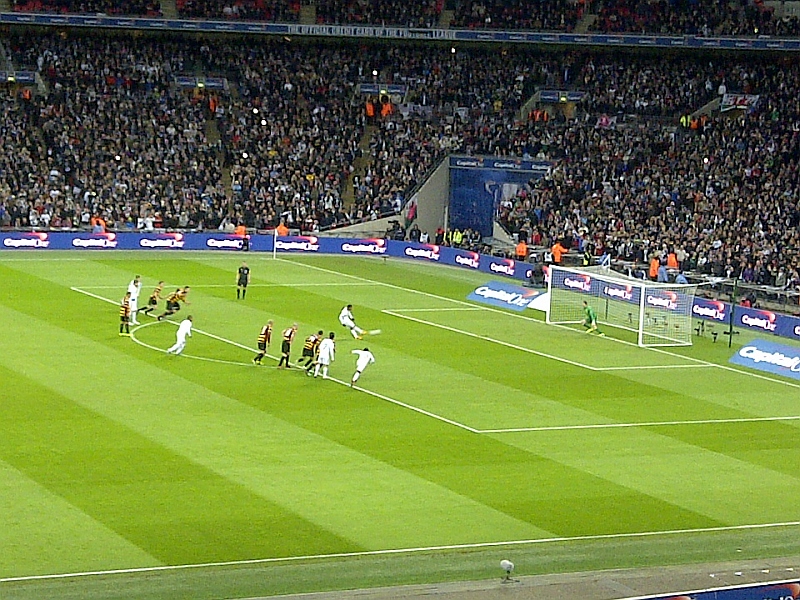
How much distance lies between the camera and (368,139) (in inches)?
2977

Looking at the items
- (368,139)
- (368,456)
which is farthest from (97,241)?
(368,456)

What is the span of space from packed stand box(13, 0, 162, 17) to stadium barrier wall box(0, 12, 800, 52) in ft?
1.50

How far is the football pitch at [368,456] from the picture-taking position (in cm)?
2192

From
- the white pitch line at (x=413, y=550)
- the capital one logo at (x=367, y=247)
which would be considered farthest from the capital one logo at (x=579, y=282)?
the white pitch line at (x=413, y=550)

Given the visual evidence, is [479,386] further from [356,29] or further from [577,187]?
[356,29]

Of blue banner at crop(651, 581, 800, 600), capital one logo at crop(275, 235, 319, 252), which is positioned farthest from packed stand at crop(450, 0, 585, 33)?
blue banner at crop(651, 581, 800, 600)

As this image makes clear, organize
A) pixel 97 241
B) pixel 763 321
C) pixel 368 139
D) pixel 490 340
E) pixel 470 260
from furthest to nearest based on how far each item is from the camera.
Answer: pixel 368 139 < pixel 97 241 < pixel 470 260 < pixel 763 321 < pixel 490 340

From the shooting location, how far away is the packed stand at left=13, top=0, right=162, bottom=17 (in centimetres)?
7169

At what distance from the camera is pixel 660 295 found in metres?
45.5

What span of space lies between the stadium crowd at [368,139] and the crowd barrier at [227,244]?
200 centimetres

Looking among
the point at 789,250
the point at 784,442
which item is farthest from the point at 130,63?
the point at 784,442

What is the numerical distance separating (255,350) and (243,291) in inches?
435

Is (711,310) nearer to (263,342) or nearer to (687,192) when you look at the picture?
(687,192)

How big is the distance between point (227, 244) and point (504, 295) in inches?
732
